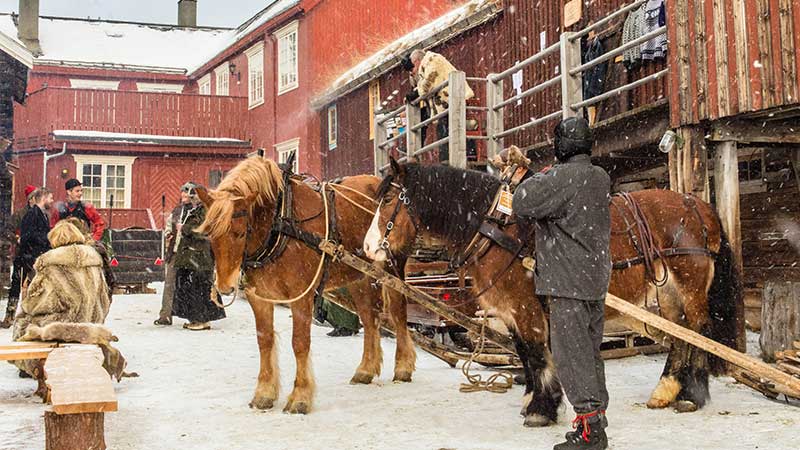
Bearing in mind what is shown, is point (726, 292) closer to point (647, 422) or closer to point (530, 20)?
point (647, 422)

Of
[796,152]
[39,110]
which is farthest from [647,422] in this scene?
[39,110]

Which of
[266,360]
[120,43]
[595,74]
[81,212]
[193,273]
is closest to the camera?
[266,360]

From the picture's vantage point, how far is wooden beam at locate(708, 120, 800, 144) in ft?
22.9

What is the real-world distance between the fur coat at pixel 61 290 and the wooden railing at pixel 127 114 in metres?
19.3

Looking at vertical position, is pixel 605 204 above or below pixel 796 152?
below

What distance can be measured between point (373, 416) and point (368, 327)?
1.59 m

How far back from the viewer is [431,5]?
20.2 m

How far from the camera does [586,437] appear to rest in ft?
13.3

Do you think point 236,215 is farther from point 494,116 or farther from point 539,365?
point 494,116

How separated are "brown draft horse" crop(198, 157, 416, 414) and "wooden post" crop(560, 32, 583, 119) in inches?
142

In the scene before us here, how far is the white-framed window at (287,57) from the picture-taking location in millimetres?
23219

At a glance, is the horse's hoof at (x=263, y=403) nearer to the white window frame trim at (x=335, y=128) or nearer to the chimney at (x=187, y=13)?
the white window frame trim at (x=335, y=128)

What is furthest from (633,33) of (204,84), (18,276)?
(204,84)

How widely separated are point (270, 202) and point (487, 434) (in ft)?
7.85
